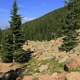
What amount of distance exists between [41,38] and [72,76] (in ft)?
407

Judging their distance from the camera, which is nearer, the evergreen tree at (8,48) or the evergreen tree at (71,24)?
the evergreen tree at (71,24)

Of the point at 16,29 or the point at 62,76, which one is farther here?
the point at 16,29

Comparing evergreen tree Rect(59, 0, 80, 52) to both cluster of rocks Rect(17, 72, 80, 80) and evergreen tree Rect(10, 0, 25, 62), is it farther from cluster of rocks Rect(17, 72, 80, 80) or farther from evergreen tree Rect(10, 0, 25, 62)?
cluster of rocks Rect(17, 72, 80, 80)

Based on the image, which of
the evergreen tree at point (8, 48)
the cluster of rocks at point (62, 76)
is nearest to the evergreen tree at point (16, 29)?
the evergreen tree at point (8, 48)

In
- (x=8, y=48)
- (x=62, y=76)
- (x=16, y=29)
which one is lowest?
(x=62, y=76)

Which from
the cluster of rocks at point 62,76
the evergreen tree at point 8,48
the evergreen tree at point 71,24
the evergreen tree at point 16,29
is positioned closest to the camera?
the cluster of rocks at point 62,76

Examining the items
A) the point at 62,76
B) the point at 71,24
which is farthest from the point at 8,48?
the point at 62,76

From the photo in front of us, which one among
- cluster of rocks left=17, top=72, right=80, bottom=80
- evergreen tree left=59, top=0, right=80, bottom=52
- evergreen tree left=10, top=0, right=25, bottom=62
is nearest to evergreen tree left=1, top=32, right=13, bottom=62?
evergreen tree left=10, top=0, right=25, bottom=62

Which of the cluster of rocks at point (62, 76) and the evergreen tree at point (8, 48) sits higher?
the evergreen tree at point (8, 48)

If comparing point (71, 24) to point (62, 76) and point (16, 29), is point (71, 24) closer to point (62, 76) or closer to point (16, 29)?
point (16, 29)

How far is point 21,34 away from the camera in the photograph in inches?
2131

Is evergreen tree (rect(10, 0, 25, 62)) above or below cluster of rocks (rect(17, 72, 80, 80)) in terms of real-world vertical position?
above

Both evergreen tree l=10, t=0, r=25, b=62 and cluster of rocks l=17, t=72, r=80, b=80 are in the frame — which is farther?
evergreen tree l=10, t=0, r=25, b=62

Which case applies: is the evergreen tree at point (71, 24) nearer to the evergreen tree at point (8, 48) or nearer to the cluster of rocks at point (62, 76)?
the evergreen tree at point (8, 48)
